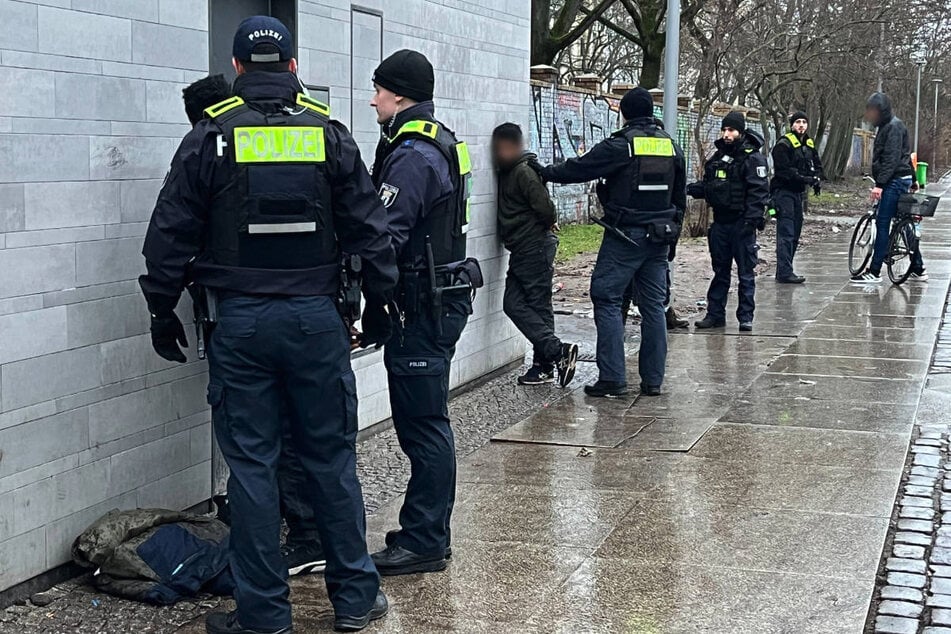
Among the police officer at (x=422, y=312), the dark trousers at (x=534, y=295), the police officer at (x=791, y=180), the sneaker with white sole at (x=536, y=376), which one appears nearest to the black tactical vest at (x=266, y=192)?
the police officer at (x=422, y=312)

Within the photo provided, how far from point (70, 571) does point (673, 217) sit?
483 cm

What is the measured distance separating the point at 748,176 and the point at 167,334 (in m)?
7.42

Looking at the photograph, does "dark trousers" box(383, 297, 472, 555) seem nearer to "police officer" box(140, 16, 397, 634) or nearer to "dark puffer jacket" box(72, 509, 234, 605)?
"police officer" box(140, 16, 397, 634)

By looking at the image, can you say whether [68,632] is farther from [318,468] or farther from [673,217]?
[673,217]

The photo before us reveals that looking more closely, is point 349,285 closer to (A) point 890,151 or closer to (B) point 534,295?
(B) point 534,295

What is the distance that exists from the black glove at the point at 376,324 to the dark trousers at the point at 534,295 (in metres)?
3.78

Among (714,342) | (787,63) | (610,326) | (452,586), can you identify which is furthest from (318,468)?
(787,63)

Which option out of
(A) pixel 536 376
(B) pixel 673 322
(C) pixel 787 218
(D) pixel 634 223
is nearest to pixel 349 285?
A: (D) pixel 634 223

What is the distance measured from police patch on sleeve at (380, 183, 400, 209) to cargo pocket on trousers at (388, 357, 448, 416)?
2.07 ft

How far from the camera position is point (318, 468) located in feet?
13.6

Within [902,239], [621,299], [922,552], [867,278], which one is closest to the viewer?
[922,552]

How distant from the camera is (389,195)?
464 cm

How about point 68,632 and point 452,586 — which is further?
point 452,586

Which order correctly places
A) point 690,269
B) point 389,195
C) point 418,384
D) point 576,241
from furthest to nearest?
1. point 576,241
2. point 690,269
3. point 418,384
4. point 389,195
